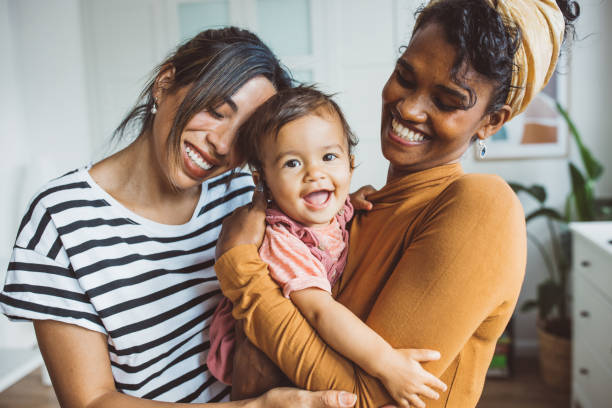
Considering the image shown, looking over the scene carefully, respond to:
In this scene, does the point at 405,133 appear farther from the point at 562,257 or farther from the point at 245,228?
the point at 562,257

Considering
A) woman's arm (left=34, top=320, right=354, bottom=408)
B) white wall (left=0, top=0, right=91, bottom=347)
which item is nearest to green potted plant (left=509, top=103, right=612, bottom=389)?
woman's arm (left=34, top=320, right=354, bottom=408)

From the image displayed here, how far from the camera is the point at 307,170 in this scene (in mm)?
945

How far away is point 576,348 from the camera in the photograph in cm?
254

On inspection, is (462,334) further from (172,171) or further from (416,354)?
(172,171)

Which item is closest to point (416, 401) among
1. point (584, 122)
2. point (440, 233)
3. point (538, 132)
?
point (440, 233)

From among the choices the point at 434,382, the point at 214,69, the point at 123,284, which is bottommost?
the point at 434,382

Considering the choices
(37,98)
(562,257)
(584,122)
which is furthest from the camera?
(37,98)

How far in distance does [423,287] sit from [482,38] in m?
0.45

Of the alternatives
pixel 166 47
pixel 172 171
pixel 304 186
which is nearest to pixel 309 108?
pixel 304 186

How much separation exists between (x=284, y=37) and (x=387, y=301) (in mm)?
2927

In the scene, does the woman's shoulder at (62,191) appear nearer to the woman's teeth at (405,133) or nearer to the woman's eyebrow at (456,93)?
the woman's teeth at (405,133)

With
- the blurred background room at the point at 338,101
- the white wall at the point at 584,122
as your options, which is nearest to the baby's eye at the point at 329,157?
the blurred background room at the point at 338,101

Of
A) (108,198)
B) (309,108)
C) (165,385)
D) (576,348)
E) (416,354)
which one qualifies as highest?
(309,108)

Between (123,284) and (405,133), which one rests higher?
(405,133)
